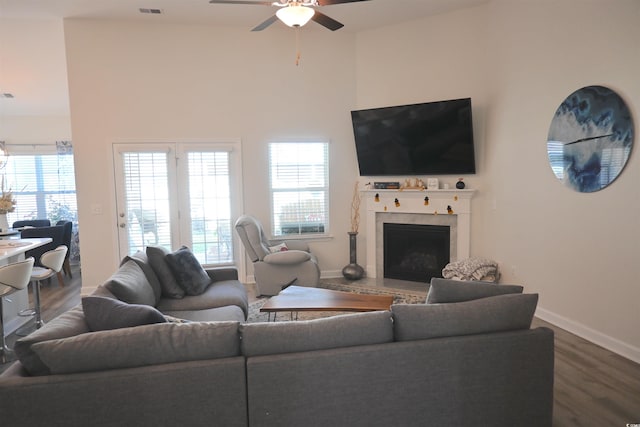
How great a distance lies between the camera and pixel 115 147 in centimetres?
511

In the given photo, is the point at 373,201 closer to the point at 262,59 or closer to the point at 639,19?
the point at 262,59

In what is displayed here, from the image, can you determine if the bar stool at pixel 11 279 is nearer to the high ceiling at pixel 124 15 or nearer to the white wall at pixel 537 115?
the high ceiling at pixel 124 15

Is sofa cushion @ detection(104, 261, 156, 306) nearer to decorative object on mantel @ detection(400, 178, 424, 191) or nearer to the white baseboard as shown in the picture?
decorative object on mantel @ detection(400, 178, 424, 191)

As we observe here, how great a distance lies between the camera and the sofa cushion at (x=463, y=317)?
6.35 ft

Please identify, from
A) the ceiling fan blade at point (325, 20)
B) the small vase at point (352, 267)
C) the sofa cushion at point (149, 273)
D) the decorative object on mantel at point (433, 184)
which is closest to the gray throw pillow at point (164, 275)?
the sofa cushion at point (149, 273)

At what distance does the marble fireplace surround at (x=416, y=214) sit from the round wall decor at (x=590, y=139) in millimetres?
1366

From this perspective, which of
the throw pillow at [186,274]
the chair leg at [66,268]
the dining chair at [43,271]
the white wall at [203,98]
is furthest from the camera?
the chair leg at [66,268]

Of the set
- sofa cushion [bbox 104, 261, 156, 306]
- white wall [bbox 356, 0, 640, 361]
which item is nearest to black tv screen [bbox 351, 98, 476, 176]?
white wall [bbox 356, 0, 640, 361]

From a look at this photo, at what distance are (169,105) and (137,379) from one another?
14.2ft

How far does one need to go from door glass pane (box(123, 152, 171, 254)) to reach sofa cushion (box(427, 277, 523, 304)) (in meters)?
4.18

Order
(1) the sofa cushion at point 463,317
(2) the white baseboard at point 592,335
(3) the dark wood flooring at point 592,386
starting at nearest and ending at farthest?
(1) the sofa cushion at point 463,317 < (3) the dark wood flooring at point 592,386 < (2) the white baseboard at point 592,335

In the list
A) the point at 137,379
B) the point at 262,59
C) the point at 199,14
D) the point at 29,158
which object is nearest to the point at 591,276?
the point at 137,379

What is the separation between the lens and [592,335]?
3.41 m

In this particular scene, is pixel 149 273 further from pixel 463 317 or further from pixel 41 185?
pixel 41 185
